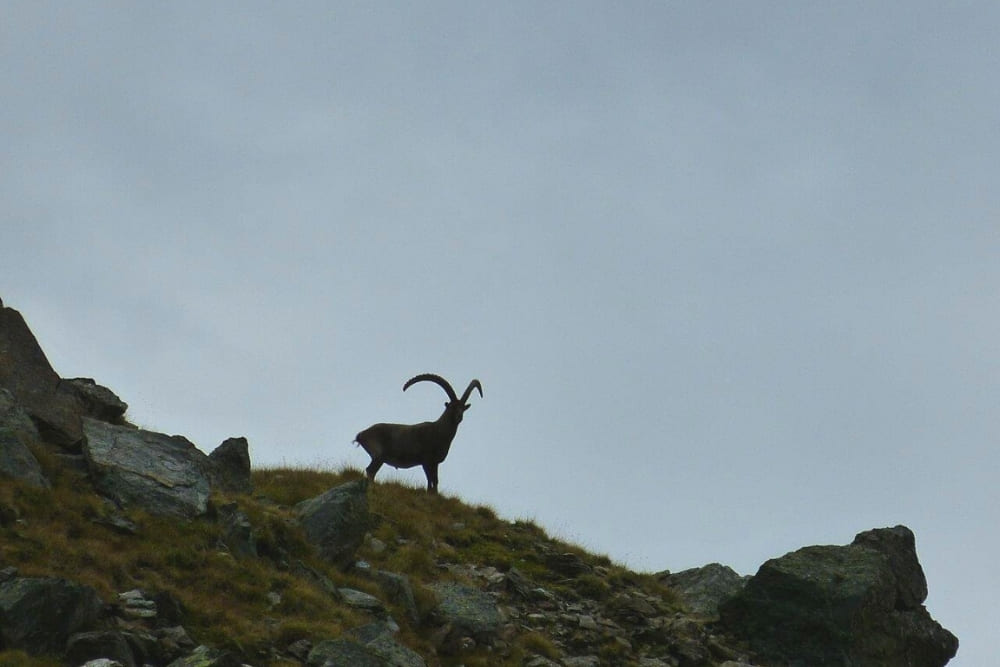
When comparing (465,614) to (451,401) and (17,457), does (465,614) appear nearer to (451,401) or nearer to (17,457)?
(17,457)

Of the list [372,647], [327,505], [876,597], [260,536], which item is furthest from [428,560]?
[876,597]

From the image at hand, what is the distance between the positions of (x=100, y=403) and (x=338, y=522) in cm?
510

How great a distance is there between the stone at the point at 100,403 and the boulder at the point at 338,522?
13.0 feet

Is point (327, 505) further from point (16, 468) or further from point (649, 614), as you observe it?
point (649, 614)

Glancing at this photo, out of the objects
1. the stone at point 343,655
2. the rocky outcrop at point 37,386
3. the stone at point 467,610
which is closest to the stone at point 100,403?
the rocky outcrop at point 37,386

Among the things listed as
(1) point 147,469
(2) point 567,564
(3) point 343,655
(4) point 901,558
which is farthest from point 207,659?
(4) point 901,558

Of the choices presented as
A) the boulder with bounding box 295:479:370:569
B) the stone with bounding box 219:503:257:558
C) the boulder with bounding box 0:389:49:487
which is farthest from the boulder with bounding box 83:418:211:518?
the boulder with bounding box 295:479:370:569

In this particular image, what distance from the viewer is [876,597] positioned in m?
20.8

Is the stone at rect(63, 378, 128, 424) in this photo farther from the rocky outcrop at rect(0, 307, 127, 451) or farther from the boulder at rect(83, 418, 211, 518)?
the boulder at rect(83, 418, 211, 518)

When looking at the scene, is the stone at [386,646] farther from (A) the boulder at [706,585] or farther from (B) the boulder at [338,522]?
(A) the boulder at [706,585]

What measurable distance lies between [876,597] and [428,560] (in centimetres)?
857

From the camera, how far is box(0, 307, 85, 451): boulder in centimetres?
1700

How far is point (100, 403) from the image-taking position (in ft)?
63.3

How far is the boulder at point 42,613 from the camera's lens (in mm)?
11594
